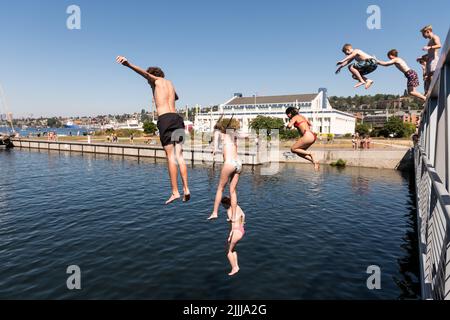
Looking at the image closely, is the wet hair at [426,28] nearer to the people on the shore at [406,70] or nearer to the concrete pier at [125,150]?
the people on the shore at [406,70]

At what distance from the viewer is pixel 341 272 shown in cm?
1925

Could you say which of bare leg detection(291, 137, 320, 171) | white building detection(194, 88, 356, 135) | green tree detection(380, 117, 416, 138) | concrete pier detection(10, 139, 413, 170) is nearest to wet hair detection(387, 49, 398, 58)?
bare leg detection(291, 137, 320, 171)

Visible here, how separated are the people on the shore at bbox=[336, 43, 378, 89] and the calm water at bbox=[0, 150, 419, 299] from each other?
1230cm

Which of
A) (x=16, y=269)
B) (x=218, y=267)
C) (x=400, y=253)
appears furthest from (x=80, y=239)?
(x=400, y=253)

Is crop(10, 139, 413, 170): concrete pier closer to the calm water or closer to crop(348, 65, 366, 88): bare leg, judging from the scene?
the calm water

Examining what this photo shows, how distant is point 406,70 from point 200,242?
61.8 ft

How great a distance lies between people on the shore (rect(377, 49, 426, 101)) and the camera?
1106 cm

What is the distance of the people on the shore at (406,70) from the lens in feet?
36.3

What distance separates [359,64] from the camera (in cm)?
1039

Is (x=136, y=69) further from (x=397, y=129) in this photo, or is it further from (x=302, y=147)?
(x=397, y=129)

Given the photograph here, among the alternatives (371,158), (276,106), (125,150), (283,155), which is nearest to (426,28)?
(371,158)

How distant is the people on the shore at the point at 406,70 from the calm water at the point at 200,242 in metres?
11.8

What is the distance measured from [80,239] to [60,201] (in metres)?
14.4
